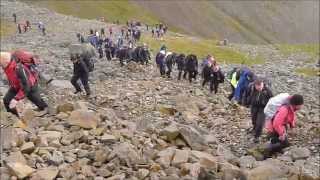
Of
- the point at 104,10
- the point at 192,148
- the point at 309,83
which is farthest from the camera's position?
the point at 104,10

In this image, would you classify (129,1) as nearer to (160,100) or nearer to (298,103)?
(160,100)

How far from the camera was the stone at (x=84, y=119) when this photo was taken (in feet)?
56.4

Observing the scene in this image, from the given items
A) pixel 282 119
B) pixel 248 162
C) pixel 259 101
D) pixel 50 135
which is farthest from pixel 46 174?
pixel 259 101

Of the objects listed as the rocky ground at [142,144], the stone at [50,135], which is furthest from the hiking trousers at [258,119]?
the stone at [50,135]

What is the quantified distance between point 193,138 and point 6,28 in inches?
2898

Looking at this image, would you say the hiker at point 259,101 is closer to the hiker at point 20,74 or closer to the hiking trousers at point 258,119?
the hiking trousers at point 258,119

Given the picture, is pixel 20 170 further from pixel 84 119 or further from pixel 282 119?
pixel 282 119

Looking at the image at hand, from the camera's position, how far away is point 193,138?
17688 mm

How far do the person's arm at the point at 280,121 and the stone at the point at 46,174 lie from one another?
5.78 metres

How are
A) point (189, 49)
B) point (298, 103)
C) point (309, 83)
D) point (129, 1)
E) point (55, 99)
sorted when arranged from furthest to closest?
point (129, 1), point (189, 49), point (309, 83), point (55, 99), point (298, 103)

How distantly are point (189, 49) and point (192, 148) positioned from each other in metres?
60.9

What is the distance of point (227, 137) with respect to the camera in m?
21.6

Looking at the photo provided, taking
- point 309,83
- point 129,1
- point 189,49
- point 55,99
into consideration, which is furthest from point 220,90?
point 129,1

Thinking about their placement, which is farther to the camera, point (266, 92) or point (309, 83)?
point (309, 83)
